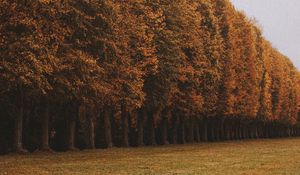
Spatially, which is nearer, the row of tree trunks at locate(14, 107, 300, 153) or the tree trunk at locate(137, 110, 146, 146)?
the row of tree trunks at locate(14, 107, 300, 153)

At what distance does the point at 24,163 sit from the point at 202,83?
121 ft

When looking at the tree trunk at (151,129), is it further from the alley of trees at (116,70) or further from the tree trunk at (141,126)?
the tree trunk at (141,126)

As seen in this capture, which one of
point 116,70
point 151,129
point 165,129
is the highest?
point 116,70

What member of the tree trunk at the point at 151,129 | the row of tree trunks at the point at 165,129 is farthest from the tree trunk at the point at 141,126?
the tree trunk at the point at 151,129

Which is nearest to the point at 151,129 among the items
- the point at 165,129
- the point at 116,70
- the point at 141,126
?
the point at 141,126

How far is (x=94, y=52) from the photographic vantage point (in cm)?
4047

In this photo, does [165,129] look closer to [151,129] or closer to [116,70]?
[151,129]

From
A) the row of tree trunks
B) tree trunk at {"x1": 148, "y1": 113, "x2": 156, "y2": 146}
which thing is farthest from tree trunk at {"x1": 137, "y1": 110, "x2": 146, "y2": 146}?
tree trunk at {"x1": 148, "y1": 113, "x2": 156, "y2": 146}

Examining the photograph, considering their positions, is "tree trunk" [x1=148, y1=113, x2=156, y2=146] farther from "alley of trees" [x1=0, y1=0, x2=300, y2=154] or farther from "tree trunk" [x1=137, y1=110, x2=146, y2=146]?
"tree trunk" [x1=137, y1=110, x2=146, y2=146]

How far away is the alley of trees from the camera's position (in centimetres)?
3347

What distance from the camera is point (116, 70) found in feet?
141

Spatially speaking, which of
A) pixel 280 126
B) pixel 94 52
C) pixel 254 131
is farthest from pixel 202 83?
pixel 280 126

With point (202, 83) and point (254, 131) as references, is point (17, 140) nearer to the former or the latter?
point (202, 83)

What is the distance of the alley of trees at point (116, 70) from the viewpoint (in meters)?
33.5
